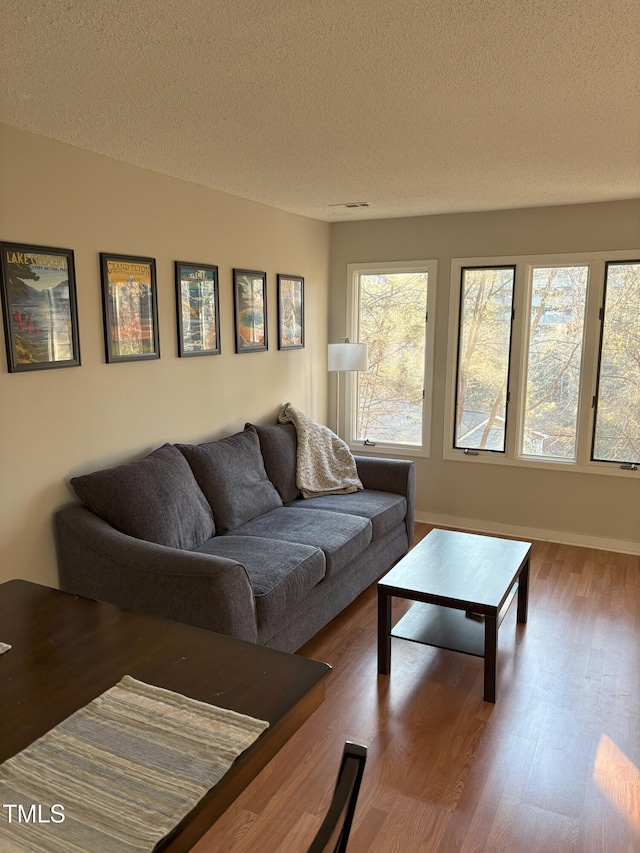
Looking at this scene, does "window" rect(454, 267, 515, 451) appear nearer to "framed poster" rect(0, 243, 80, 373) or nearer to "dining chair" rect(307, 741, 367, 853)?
"framed poster" rect(0, 243, 80, 373)

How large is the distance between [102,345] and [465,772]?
2.46m

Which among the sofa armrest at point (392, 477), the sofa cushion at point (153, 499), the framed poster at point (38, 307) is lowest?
the sofa armrest at point (392, 477)

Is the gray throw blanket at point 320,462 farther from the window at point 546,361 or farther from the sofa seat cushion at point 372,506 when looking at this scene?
the window at point 546,361

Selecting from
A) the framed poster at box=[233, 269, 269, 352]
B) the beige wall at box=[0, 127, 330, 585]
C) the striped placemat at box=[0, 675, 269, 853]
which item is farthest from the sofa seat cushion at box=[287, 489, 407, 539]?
the striped placemat at box=[0, 675, 269, 853]

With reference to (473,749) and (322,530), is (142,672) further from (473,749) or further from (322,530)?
(322,530)

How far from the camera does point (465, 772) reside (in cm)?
236

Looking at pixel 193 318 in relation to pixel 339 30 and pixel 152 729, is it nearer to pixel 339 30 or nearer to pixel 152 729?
pixel 339 30

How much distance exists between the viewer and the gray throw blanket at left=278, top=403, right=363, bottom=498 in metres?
4.24

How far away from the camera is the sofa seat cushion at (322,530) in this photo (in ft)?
10.9

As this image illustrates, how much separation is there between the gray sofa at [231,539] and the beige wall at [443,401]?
0.92m

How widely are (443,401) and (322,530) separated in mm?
1981

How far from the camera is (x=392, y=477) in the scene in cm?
435

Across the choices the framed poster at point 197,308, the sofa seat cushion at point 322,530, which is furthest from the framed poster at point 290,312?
the sofa seat cushion at point 322,530

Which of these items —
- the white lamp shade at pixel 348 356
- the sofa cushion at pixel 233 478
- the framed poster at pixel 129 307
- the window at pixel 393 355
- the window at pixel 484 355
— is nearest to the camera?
the framed poster at pixel 129 307
